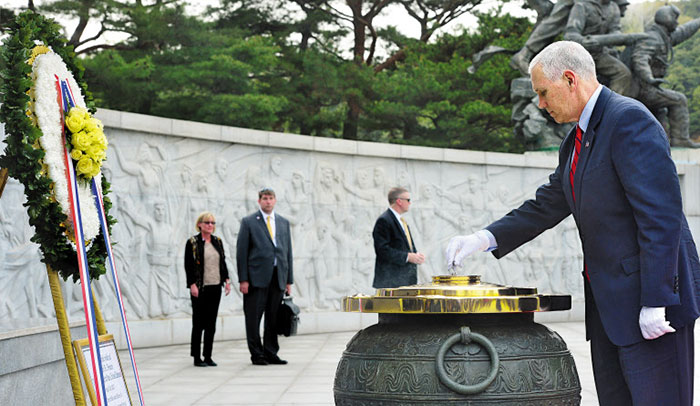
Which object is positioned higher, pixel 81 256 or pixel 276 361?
pixel 81 256

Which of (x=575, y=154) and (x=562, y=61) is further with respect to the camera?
(x=575, y=154)

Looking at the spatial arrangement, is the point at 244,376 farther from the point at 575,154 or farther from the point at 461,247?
the point at 575,154

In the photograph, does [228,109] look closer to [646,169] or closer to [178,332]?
[178,332]

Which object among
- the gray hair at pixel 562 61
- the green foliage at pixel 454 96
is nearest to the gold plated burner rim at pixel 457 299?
the gray hair at pixel 562 61

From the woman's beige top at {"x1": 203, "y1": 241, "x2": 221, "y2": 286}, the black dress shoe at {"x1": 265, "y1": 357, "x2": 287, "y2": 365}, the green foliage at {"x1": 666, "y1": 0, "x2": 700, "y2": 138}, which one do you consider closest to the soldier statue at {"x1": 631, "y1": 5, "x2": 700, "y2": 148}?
the black dress shoe at {"x1": 265, "y1": 357, "x2": 287, "y2": 365}

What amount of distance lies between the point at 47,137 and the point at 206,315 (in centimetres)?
514

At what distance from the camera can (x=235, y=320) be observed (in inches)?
459

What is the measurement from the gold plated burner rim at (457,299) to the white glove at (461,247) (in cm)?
6

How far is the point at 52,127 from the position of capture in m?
3.90

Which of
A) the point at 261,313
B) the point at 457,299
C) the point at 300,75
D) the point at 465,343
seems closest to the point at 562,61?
the point at 457,299

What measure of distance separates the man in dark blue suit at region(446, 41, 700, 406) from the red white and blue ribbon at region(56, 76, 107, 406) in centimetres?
202

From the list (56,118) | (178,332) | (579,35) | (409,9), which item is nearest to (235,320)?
(178,332)

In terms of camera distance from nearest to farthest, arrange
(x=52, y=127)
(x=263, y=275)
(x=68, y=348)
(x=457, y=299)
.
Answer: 1. (x=457, y=299)
2. (x=68, y=348)
3. (x=52, y=127)
4. (x=263, y=275)

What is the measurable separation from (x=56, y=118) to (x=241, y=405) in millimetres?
3069
